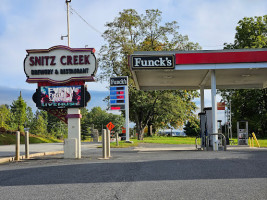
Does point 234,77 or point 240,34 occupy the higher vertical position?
point 240,34

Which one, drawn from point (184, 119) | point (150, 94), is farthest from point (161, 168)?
point (184, 119)

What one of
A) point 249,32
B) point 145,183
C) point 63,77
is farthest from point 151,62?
point 249,32

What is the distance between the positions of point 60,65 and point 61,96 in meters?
1.41

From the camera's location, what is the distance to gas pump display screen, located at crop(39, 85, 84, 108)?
53.2 feet

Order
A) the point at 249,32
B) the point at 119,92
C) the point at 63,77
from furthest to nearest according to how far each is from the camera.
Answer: the point at 249,32 < the point at 119,92 < the point at 63,77

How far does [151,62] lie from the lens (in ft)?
64.4

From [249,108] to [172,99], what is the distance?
11936 millimetres

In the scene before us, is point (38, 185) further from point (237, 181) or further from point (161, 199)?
point (237, 181)

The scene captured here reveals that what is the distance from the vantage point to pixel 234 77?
80.5 ft

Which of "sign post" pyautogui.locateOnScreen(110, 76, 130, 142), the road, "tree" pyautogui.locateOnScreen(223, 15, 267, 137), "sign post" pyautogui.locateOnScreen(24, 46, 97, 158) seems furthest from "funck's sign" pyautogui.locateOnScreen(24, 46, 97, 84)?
"tree" pyautogui.locateOnScreen(223, 15, 267, 137)

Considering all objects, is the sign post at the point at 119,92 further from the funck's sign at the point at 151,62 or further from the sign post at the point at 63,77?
the sign post at the point at 63,77

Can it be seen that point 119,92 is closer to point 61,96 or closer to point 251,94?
point 61,96

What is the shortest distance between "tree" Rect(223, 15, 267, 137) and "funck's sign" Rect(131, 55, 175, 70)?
29.9 m

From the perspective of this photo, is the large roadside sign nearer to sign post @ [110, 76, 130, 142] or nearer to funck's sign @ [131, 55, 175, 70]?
sign post @ [110, 76, 130, 142]
